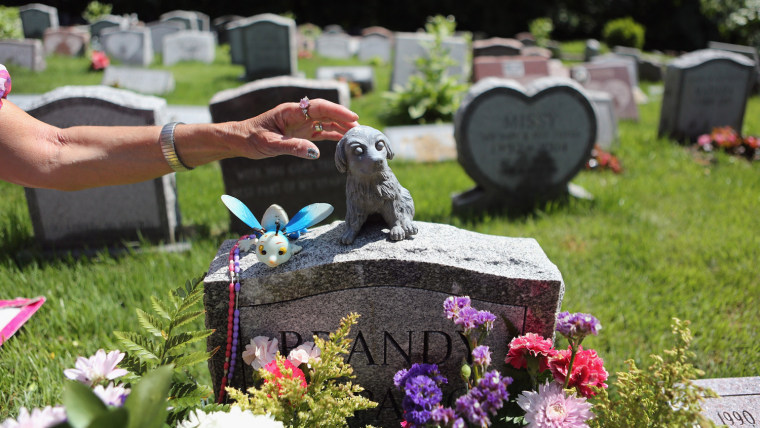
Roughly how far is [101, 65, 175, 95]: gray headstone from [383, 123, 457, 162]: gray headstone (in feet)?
16.3

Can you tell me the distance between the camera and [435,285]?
186 cm

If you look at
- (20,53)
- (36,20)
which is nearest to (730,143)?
(20,53)

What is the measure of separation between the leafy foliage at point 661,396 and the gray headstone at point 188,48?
13.4 m

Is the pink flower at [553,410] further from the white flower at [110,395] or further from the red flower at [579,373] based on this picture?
the white flower at [110,395]

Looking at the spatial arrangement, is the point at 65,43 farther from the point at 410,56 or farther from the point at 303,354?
the point at 303,354

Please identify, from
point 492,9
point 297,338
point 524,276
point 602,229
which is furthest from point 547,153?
point 492,9

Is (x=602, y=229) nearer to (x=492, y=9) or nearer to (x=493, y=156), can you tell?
(x=493, y=156)

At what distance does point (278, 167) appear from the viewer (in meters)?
4.00

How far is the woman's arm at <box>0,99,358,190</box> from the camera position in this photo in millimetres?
1858

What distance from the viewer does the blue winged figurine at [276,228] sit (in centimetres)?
177

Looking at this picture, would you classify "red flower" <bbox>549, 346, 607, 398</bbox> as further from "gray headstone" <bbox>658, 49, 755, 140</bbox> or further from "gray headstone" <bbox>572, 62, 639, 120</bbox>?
"gray headstone" <bbox>572, 62, 639, 120</bbox>

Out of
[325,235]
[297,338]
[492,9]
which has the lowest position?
[297,338]

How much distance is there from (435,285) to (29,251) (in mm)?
3217

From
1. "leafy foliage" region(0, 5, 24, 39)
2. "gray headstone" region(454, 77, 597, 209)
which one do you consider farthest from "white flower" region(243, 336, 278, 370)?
"leafy foliage" region(0, 5, 24, 39)
